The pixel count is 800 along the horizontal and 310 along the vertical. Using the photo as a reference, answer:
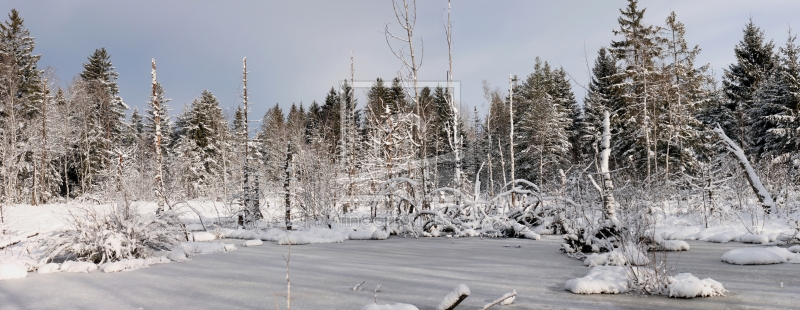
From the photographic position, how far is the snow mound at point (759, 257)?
5441 millimetres

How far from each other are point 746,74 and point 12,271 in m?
33.3

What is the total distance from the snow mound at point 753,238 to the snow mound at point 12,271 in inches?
468

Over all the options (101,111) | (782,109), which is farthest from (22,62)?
(782,109)

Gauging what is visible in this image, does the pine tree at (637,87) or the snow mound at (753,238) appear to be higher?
the pine tree at (637,87)

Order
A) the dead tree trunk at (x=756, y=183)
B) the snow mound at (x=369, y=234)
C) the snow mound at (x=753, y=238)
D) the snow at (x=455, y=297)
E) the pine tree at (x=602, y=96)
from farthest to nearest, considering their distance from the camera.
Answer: the pine tree at (x=602, y=96)
the dead tree trunk at (x=756, y=183)
the snow mound at (x=369, y=234)
the snow mound at (x=753, y=238)
the snow at (x=455, y=297)

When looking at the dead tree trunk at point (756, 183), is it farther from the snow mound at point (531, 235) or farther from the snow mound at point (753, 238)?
the snow mound at point (531, 235)

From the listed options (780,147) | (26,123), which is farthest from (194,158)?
(780,147)

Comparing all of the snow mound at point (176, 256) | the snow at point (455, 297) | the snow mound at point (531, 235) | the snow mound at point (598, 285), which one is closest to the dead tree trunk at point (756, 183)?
the snow mound at point (531, 235)

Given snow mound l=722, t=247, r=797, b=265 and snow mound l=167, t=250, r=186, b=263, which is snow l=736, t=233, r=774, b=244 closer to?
snow mound l=722, t=247, r=797, b=265

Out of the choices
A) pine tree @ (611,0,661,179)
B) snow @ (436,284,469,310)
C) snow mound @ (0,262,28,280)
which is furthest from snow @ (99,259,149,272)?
pine tree @ (611,0,661,179)

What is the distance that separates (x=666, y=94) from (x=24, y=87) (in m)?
37.2

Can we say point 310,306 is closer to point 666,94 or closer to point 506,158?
point 666,94

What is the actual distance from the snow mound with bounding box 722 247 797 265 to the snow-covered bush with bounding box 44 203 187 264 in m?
8.29

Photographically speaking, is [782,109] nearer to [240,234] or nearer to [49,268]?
[240,234]
